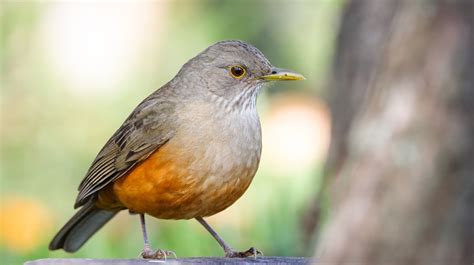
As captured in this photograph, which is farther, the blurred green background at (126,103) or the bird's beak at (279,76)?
the blurred green background at (126,103)

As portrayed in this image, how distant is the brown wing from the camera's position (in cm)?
606

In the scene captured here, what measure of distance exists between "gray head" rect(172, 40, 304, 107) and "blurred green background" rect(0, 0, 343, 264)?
1758 millimetres

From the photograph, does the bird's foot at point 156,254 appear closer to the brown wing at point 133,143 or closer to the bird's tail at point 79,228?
the brown wing at point 133,143

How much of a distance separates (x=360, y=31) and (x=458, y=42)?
16.0 feet

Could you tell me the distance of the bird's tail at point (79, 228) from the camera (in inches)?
267

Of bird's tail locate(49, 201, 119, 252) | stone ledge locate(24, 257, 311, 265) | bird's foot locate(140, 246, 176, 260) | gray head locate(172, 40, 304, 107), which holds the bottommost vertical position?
bird's tail locate(49, 201, 119, 252)

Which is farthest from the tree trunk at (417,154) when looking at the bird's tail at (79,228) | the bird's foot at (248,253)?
the bird's tail at (79,228)

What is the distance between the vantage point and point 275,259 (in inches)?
201

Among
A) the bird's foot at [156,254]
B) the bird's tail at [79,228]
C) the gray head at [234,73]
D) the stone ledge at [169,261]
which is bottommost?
the bird's tail at [79,228]

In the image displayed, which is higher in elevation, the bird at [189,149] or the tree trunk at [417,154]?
the tree trunk at [417,154]

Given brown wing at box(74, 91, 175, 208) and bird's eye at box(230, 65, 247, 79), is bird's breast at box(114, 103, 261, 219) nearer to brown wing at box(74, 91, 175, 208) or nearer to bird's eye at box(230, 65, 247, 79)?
brown wing at box(74, 91, 175, 208)

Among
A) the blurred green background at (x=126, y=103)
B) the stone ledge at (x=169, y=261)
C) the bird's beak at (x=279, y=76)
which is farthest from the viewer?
the blurred green background at (x=126, y=103)

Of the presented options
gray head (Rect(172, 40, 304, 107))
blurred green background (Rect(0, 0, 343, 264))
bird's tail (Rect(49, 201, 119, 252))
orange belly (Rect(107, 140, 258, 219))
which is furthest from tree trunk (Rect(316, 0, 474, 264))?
blurred green background (Rect(0, 0, 343, 264))

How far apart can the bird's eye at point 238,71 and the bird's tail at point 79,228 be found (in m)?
1.39
